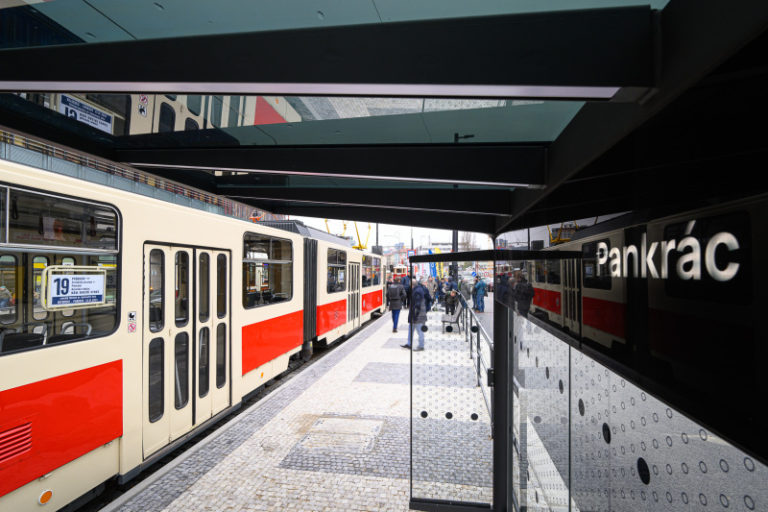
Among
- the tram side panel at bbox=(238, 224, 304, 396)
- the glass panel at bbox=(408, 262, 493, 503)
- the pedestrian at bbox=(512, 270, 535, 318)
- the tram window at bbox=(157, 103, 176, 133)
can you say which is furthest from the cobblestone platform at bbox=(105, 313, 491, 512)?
the tram window at bbox=(157, 103, 176, 133)

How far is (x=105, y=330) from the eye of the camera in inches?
153

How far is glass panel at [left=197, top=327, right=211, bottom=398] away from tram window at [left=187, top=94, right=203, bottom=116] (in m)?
3.45

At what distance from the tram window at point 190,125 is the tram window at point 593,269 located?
9.04 feet

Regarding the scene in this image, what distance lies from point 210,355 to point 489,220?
4181 mm

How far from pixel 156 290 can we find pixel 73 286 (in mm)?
1112

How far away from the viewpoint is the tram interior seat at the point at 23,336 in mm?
3148

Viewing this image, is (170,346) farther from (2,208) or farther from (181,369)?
(2,208)

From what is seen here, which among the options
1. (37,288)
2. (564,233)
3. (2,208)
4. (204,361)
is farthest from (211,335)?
(564,233)

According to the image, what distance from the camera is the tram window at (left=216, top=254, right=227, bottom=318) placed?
5.75m

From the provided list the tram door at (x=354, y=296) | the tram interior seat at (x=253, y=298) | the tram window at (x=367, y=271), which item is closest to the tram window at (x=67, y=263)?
the tram interior seat at (x=253, y=298)

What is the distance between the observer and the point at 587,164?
1747mm

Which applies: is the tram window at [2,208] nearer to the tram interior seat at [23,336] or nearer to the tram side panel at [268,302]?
the tram interior seat at [23,336]

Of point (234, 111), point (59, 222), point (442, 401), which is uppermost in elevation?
point (234, 111)

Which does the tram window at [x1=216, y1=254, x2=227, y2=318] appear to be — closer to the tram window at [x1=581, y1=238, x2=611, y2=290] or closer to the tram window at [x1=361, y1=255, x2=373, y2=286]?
the tram window at [x1=581, y1=238, x2=611, y2=290]
